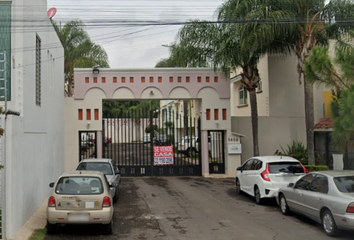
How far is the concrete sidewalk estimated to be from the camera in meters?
8.39

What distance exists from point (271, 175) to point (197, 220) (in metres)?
3.23

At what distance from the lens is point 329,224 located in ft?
27.9

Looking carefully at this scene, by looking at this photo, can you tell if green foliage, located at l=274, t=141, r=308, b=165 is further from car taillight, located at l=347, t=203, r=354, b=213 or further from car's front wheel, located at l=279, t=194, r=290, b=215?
car taillight, located at l=347, t=203, r=354, b=213

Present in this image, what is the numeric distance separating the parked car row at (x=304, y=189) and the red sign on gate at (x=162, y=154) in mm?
6506

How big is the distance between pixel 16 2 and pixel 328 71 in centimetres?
919

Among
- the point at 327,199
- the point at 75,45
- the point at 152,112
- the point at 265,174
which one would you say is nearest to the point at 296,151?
the point at 152,112

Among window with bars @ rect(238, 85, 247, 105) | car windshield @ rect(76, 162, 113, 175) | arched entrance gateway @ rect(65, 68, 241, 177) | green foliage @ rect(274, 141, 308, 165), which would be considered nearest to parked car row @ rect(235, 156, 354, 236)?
car windshield @ rect(76, 162, 113, 175)

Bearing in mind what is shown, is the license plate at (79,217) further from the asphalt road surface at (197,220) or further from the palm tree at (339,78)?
the palm tree at (339,78)

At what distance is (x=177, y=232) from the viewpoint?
29.6 ft

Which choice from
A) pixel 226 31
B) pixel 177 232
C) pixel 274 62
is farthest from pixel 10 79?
pixel 274 62

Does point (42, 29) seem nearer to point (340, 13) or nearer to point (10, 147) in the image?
point (10, 147)

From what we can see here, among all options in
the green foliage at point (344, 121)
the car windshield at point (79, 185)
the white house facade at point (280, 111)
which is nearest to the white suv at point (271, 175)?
the green foliage at point (344, 121)

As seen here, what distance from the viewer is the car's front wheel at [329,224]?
830cm

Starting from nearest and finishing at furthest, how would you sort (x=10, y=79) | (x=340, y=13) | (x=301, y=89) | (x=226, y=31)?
(x=10, y=79) → (x=340, y=13) → (x=226, y=31) → (x=301, y=89)
